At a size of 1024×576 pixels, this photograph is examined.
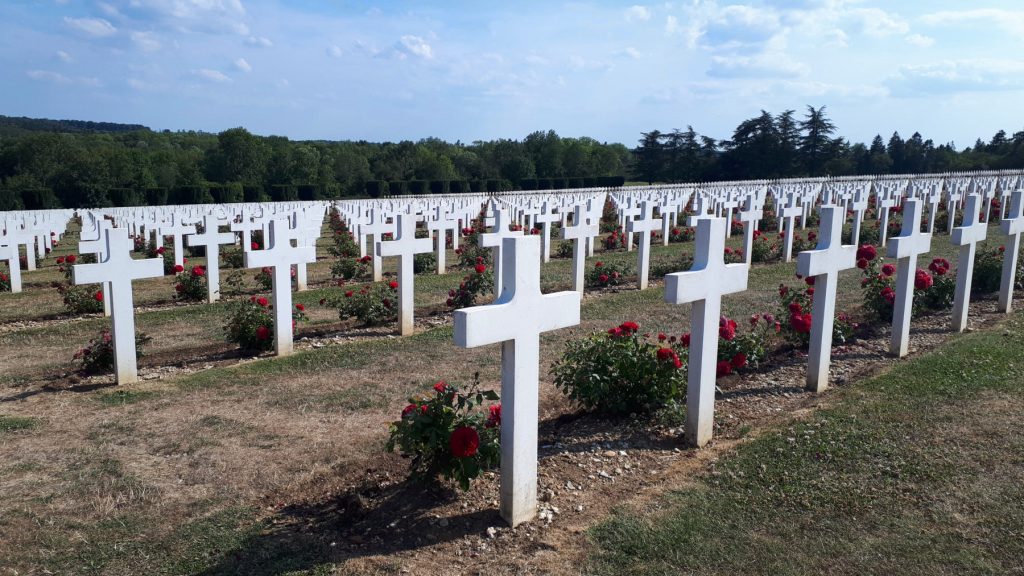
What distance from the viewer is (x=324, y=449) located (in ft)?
16.4

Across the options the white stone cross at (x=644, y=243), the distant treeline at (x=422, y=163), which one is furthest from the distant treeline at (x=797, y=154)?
the white stone cross at (x=644, y=243)

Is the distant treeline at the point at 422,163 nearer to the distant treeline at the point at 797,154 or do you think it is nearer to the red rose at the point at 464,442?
the distant treeline at the point at 797,154

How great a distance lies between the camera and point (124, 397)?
6215 mm

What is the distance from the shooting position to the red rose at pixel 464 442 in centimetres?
368

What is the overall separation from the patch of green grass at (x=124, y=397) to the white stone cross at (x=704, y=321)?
4519 millimetres

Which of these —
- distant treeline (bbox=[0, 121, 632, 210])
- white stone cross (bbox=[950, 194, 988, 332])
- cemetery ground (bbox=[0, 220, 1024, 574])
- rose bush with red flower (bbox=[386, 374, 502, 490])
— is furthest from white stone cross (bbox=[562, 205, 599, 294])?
distant treeline (bbox=[0, 121, 632, 210])

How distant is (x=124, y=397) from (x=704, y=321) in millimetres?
4860

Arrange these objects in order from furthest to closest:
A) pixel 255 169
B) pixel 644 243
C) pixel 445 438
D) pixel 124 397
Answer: pixel 255 169
pixel 644 243
pixel 124 397
pixel 445 438

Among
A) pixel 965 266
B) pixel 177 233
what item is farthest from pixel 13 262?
pixel 965 266

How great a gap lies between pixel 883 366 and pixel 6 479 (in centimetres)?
685

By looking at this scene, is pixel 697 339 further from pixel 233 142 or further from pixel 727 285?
pixel 233 142

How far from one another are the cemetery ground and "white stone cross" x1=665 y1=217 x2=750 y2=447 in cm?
20

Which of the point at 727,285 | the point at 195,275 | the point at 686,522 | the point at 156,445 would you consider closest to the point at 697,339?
the point at 727,285

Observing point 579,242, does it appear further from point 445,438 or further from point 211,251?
point 445,438
